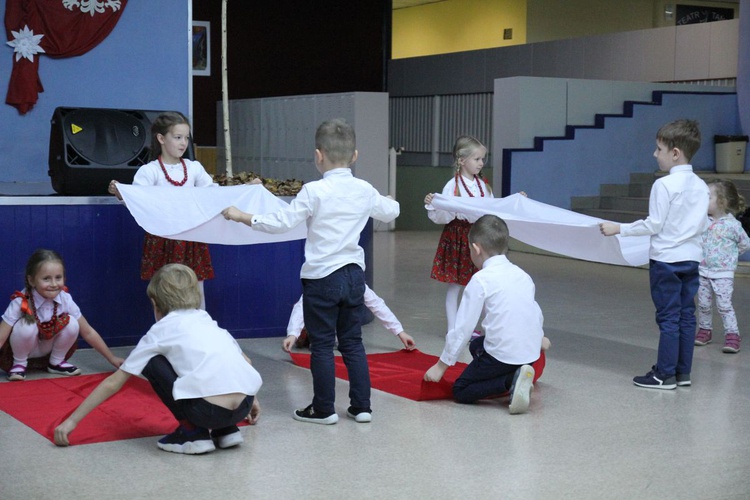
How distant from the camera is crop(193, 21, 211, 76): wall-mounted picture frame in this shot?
1526cm

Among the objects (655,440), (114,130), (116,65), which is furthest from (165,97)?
(655,440)

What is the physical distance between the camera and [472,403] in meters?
4.27

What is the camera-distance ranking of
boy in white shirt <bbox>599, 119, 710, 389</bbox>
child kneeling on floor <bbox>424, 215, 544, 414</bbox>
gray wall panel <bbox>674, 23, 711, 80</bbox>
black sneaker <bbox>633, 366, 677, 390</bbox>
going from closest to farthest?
child kneeling on floor <bbox>424, 215, 544, 414</bbox> → boy in white shirt <bbox>599, 119, 710, 389</bbox> → black sneaker <bbox>633, 366, 677, 390</bbox> → gray wall panel <bbox>674, 23, 711, 80</bbox>

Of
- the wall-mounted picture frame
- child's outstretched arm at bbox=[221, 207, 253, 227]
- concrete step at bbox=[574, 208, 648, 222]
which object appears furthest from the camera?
the wall-mounted picture frame

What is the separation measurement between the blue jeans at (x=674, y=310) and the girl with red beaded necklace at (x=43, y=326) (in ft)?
8.05

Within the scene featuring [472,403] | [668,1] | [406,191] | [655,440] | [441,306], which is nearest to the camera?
[655,440]

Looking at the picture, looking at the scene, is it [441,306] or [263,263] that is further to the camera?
[441,306]

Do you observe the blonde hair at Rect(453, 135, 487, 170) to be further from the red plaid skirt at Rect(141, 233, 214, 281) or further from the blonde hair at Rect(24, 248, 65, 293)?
the blonde hair at Rect(24, 248, 65, 293)

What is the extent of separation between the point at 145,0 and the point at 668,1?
1315 centimetres

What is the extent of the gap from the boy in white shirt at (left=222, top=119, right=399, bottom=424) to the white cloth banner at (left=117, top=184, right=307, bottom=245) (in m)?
0.65

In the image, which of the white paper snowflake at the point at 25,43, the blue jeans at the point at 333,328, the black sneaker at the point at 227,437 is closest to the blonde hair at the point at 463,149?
the blue jeans at the point at 333,328

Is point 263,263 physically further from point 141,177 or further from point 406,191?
point 406,191

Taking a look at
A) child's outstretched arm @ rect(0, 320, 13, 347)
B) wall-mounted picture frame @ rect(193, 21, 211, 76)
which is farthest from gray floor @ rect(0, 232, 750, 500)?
wall-mounted picture frame @ rect(193, 21, 211, 76)

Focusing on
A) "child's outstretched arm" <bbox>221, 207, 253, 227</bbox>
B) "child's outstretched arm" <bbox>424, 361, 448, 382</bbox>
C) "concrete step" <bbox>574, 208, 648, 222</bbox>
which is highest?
"child's outstretched arm" <bbox>221, 207, 253, 227</bbox>
